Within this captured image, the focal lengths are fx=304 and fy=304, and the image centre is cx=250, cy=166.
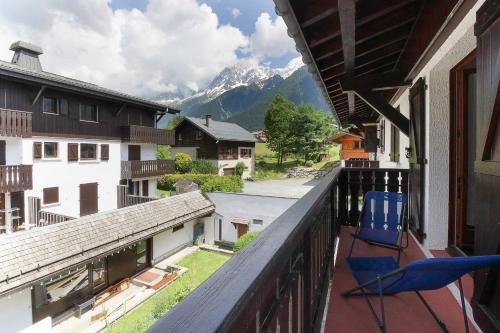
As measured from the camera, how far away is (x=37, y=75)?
11.4 m

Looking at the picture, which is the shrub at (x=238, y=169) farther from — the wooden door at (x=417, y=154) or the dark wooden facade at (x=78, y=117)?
the wooden door at (x=417, y=154)

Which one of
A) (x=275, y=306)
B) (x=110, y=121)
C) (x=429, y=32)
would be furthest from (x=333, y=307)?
(x=110, y=121)

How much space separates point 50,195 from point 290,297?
47.4 feet

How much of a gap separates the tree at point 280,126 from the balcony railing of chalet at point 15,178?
85.4ft

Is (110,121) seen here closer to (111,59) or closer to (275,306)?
(275,306)

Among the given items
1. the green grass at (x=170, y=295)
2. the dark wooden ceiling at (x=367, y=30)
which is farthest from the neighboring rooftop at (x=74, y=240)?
the dark wooden ceiling at (x=367, y=30)

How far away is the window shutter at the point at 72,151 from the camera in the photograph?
13.4 metres

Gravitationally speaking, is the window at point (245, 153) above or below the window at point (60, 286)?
above

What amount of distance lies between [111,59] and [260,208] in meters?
216

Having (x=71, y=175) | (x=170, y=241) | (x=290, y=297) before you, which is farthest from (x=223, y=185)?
(x=290, y=297)

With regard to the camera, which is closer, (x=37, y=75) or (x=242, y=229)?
(x=37, y=75)

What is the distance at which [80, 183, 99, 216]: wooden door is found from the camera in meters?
14.1

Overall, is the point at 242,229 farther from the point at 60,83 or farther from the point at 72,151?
the point at 60,83

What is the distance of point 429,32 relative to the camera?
2725mm
